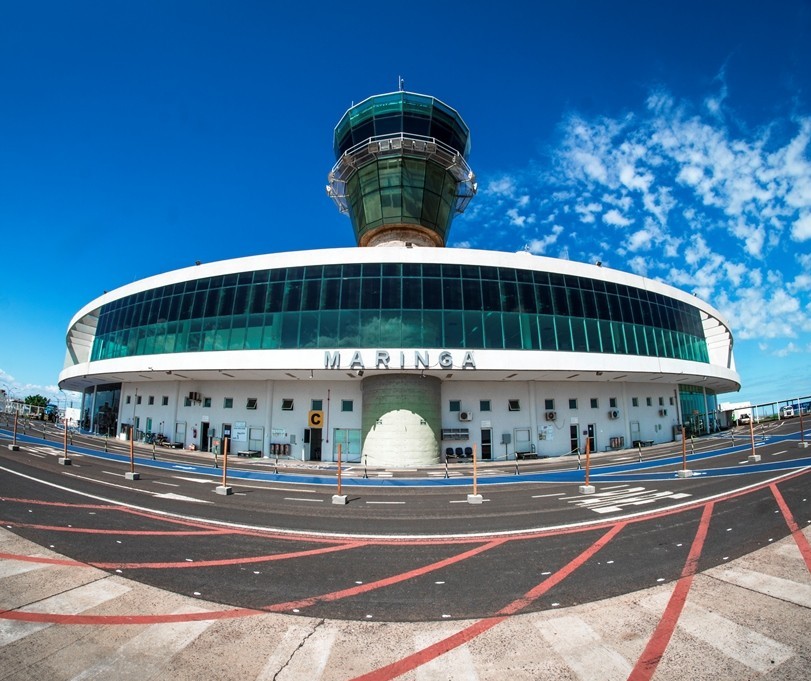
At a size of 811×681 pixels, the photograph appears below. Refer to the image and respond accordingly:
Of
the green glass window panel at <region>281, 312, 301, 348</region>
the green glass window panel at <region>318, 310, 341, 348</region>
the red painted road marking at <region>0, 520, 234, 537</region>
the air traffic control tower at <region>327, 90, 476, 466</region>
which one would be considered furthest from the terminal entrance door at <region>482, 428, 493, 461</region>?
the red painted road marking at <region>0, 520, 234, 537</region>

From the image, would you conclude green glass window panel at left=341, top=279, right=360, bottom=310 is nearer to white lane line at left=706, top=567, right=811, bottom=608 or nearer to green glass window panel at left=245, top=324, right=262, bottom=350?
green glass window panel at left=245, top=324, right=262, bottom=350

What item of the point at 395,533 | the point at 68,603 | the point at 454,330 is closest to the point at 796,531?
the point at 395,533

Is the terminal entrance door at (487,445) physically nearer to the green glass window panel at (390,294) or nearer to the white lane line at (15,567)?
the green glass window panel at (390,294)

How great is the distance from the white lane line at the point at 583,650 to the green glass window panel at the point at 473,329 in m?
25.5

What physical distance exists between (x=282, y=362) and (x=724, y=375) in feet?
159

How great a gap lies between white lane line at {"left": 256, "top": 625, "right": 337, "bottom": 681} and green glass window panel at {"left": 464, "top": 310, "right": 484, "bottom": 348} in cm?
2618

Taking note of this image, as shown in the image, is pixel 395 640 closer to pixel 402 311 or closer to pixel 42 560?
pixel 42 560

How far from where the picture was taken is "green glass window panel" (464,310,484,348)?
30.7m

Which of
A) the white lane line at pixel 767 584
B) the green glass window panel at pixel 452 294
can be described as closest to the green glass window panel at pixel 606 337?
the green glass window panel at pixel 452 294

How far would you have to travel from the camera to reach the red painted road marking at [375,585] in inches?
238

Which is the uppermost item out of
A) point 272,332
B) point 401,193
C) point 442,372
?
point 401,193

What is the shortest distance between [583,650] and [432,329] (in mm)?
26123

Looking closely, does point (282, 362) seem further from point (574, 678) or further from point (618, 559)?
point (574, 678)

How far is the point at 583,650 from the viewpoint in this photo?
4770 millimetres
